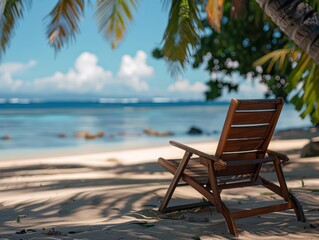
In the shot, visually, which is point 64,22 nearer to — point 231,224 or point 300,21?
point 300,21

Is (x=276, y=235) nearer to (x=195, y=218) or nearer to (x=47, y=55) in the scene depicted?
(x=195, y=218)

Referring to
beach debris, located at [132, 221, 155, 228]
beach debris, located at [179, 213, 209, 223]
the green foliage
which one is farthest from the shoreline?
beach debris, located at [132, 221, 155, 228]

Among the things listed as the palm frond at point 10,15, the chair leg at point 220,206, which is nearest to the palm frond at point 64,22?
the palm frond at point 10,15

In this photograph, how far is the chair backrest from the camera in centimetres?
371

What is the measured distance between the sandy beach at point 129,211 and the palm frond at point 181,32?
163cm

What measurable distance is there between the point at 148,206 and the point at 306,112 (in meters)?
3.73

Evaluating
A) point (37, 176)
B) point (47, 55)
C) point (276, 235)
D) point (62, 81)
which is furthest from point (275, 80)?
point (47, 55)

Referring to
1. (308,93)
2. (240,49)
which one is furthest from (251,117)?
(240,49)

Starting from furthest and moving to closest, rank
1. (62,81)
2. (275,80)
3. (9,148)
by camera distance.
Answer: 1. (62,81)
2. (9,148)
3. (275,80)

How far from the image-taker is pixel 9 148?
640 inches

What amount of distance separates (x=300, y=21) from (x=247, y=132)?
909 mm

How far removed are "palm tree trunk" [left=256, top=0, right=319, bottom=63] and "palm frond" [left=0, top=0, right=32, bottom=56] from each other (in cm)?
308

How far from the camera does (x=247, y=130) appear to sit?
3.88 m

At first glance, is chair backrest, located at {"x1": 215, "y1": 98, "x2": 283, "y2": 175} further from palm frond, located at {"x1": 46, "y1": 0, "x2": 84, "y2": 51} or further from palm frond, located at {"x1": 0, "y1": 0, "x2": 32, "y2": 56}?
palm frond, located at {"x1": 0, "y1": 0, "x2": 32, "y2": 56}
